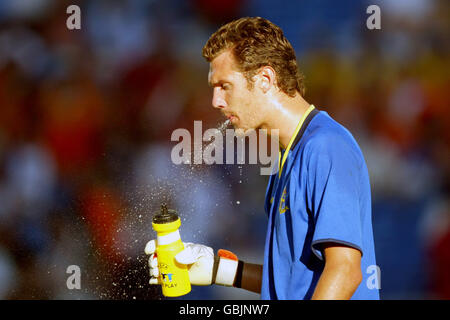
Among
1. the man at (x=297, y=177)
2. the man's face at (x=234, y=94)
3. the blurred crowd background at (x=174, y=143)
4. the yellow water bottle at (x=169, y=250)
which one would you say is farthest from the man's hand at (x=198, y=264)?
the blurred crowd background at (x=174, y=143)

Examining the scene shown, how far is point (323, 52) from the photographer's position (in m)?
2.63

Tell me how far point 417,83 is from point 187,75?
4.60ft

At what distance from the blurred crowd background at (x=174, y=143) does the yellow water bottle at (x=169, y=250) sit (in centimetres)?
124

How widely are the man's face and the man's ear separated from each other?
3 centimetres

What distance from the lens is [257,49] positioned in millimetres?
1241

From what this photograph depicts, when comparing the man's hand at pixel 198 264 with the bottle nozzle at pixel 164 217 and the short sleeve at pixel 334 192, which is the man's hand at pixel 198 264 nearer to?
the bottle nozzle at pixel 164 217

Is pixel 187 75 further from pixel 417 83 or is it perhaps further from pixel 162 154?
pixel 417 83

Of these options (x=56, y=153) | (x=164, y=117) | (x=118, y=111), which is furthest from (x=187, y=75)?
(x=56, y=153)

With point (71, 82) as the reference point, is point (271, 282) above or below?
below

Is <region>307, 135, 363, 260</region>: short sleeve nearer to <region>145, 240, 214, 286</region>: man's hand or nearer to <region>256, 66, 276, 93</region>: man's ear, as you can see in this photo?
<region>256, 66, 276, 93</region>: man's ear

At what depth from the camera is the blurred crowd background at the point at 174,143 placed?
8.50 feet

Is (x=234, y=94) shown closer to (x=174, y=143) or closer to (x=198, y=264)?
(x=198, y=264)

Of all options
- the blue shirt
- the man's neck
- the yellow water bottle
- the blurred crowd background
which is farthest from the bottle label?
the blurred crowd background

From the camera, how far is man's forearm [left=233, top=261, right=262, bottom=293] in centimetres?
152
